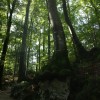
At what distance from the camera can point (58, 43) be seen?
380 inches

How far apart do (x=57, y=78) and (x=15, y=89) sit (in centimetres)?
345

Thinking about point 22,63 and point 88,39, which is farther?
point 88,39

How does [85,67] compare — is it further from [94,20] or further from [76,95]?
[94,20]

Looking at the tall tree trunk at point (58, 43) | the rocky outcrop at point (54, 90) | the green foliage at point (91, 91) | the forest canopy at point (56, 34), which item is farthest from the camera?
the forest canopy at point (56, 34)

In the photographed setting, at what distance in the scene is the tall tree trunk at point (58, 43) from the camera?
910 centimetres

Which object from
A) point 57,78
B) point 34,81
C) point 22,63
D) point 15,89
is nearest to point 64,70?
point 57,78

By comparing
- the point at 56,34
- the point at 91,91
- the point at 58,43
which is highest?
the point at 56,34

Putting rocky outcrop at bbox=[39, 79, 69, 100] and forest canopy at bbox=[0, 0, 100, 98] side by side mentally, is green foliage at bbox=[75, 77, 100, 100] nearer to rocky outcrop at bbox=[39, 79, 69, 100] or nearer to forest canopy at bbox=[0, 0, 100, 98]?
rocky outcrop at bbox=[39, 79, 69, 100]

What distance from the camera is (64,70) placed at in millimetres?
8453

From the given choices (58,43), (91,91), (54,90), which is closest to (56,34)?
(58,43)

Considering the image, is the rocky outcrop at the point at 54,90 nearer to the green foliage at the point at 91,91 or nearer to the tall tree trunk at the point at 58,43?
the green foliage at the point at 91,91

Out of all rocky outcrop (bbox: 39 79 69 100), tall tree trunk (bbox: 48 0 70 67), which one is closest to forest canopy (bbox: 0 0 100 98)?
tall tree trunk (bbox: 48 0 70 67)

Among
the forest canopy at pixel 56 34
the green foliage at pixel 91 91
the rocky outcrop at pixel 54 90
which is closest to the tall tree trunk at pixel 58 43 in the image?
the forest canopy at pixel 56 34

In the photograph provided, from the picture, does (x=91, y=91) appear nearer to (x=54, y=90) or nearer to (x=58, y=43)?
(x=54, y=90)
